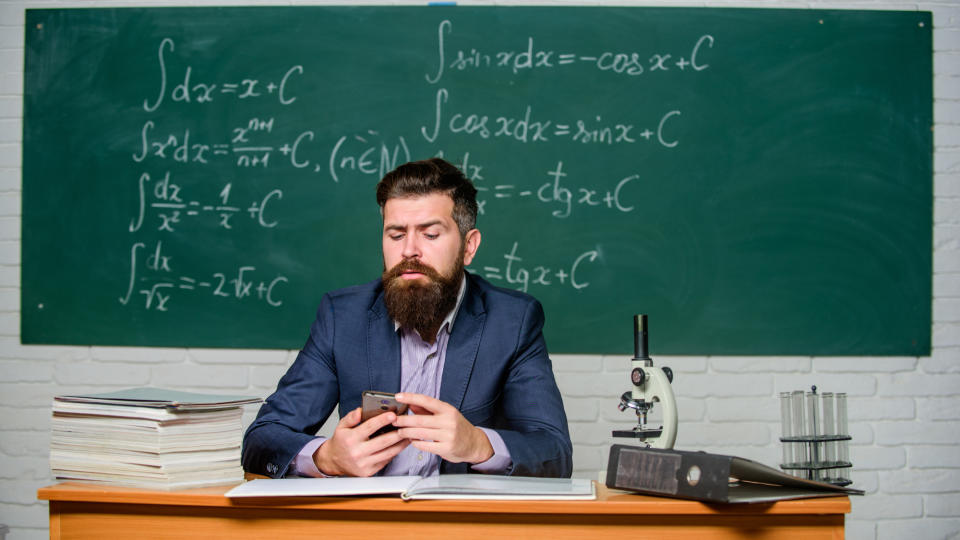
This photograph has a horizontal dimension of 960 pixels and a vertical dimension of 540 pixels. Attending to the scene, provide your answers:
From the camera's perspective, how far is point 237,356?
2.73 meters

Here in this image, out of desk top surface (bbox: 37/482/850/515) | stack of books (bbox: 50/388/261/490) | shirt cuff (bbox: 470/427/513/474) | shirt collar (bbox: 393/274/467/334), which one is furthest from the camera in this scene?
shirt collar (bbox: 393/274/467/334)

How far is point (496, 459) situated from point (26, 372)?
2.17m

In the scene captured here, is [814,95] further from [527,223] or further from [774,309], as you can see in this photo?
[527,223]

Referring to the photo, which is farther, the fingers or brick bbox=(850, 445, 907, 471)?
brick bbox=(850, 445, 907, 471)

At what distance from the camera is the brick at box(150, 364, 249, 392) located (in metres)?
2.73

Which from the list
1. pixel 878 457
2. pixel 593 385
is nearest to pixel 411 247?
pixel 593 385

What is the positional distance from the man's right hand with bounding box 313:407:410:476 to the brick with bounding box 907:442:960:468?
7.20 feet

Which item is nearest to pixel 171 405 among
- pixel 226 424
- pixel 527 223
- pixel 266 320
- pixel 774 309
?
pixel 226 424

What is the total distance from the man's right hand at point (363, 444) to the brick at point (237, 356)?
141cm

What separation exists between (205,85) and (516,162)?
48.8 inches

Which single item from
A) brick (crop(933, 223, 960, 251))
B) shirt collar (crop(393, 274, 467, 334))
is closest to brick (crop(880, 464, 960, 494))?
brick (crop(933, 223, 960, 251))

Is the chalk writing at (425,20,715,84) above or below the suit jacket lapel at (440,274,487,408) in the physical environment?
above

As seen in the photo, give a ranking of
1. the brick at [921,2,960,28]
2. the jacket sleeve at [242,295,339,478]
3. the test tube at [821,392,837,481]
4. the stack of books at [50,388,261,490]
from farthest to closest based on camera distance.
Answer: the brick at [921,2,960,28]
the jacket sleeve at [242,295,339,478]
the test tube at [821,392,837,481]
the stack of books at [50,388,261,490]

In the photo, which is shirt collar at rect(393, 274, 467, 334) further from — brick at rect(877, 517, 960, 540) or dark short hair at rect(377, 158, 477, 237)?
brick at rect(877, 517, 960, 540)
